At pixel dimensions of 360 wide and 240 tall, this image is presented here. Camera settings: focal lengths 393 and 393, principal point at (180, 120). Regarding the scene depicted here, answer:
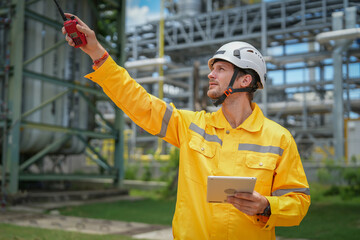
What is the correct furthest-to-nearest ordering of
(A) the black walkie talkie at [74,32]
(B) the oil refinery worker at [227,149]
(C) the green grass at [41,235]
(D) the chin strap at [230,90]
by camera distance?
(C) the green grass at [41,235], (D) the chin strap at [230,90], (B) the oil refinery worker at [227,149], (A) the black walkie talkie at [74,32]

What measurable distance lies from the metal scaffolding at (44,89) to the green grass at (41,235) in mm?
3750

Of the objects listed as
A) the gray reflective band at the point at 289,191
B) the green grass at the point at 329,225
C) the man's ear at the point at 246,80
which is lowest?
the green grass at the point at 329,225

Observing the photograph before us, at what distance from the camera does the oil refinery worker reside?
2268 mm

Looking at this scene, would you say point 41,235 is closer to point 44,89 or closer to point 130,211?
point 130,211

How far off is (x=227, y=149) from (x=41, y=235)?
456cm

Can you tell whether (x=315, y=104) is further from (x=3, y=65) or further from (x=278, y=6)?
(x=3, y=65)

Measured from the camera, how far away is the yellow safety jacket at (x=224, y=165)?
90.0 inches

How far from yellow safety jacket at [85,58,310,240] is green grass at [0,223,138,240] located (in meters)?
3.89

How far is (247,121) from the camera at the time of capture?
2.48m

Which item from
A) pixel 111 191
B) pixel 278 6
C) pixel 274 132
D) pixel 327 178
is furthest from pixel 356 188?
pixel 278 6

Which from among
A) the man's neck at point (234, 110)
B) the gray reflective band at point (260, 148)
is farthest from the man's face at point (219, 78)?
the gray reflective band at point (260, 148)

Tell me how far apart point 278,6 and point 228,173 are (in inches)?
792

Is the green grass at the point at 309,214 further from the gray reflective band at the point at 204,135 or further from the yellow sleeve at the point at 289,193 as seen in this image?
the gray reflective band at the point at 204,135

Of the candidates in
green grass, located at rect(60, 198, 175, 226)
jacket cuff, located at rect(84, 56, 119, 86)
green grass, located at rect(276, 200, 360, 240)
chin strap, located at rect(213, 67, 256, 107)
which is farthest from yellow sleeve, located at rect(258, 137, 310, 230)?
green grass, located at rect(60, 198, 175, 226)
